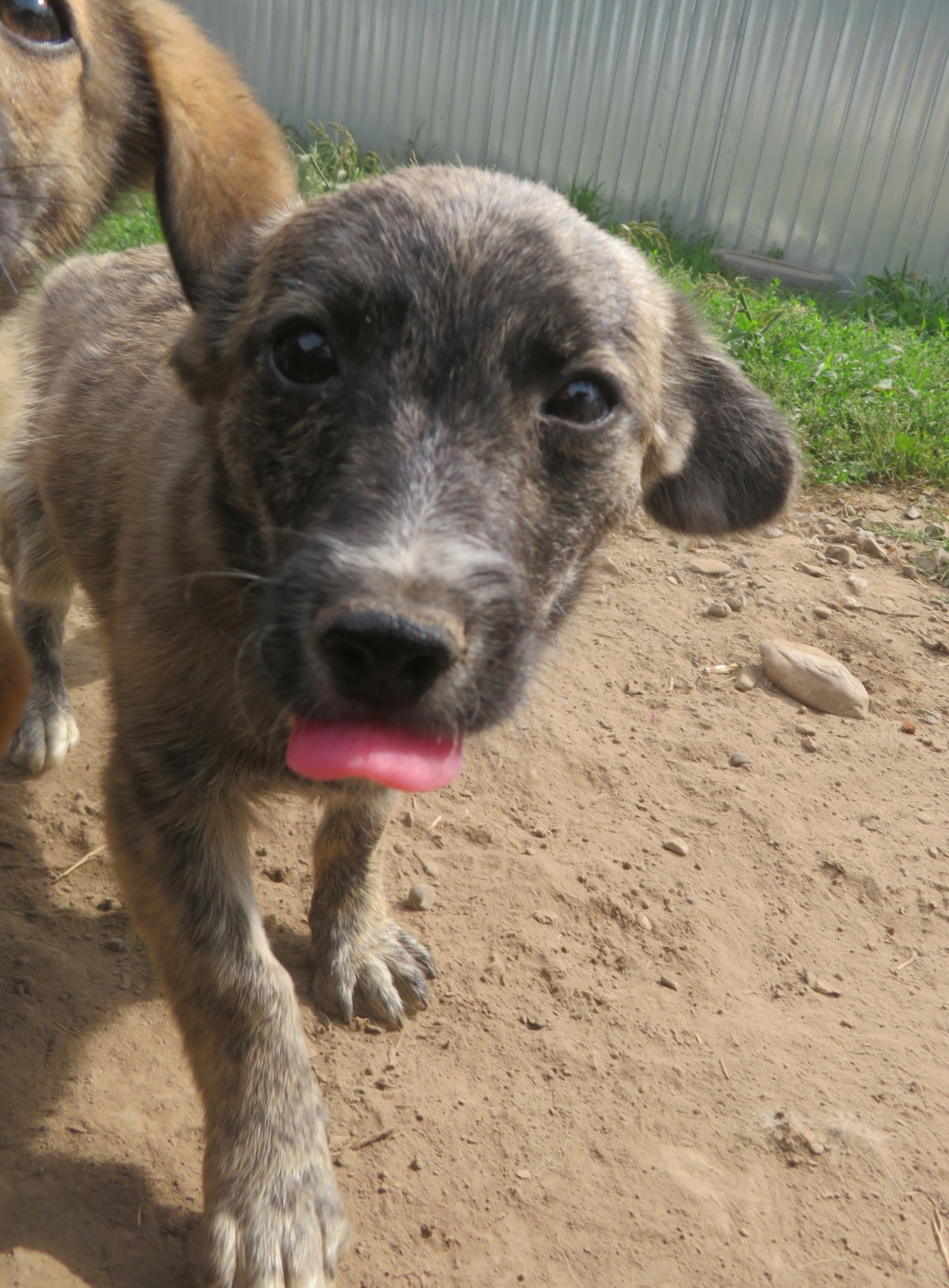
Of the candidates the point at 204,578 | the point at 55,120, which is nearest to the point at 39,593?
the point at 204,578

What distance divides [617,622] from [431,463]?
2590 mm

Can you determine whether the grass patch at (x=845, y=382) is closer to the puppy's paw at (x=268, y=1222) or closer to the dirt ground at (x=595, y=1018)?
the dirt ground at (x=595, y=1018)

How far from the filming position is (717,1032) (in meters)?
2.98

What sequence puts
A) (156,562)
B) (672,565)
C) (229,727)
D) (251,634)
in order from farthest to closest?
(672,565)
(156,562)
(229,727)
(251,634)

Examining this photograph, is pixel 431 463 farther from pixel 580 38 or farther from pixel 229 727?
pixel 580 38

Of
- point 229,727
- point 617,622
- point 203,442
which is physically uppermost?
point 203,442

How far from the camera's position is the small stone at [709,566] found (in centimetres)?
503

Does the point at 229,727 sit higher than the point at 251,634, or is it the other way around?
the point at 251,634

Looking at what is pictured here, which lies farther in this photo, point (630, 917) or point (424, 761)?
point (630, 917)

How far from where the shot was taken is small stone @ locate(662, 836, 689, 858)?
11.7 ft

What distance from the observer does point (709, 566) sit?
5062 millimetres

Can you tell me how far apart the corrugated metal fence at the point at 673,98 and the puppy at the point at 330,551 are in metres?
7.53

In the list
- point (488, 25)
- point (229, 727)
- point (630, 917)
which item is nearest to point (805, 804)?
point (630, 917)

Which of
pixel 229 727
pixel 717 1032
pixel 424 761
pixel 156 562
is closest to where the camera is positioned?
pixel 424 761
